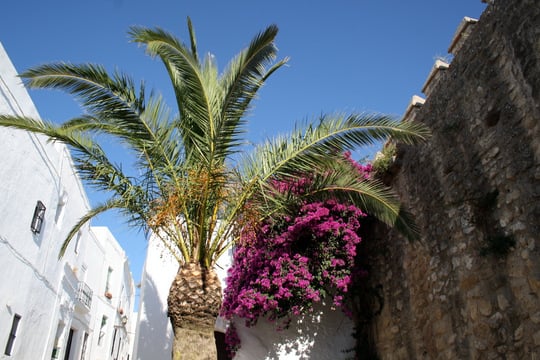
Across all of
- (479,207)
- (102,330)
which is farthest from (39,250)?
(102,330)

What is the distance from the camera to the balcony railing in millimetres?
14727

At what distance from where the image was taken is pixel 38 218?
10.2 meters

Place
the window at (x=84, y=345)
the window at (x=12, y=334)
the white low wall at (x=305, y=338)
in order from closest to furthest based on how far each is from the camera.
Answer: the white low wall at (x=305, y=338) → the window at (x=12, y=334) → the window at (x=84, y=345)

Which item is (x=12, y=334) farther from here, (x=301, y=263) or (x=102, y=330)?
(x=102, y=330)

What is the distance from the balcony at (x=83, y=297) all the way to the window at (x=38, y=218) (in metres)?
5.02

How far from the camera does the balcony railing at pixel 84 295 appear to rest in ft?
48.3

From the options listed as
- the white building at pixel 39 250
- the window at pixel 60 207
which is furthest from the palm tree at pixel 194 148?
the window at pixel 60 207

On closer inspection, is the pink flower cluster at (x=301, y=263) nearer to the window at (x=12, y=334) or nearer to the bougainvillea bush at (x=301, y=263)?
the bougainvillea bush at (x=301, y=263)

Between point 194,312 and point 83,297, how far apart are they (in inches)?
462

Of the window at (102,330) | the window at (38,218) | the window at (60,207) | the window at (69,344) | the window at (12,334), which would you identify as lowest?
the window at (12,334)

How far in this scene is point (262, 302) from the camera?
766 cm

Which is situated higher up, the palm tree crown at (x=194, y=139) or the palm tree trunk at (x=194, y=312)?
the palm tree crown at (x=194, y=139)

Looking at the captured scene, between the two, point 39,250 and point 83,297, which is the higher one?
point 83,297

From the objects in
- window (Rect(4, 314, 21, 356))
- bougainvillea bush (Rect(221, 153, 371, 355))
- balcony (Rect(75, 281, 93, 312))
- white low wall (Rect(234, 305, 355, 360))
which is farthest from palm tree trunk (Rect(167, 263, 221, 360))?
balcony (Rect(75, 281, 93, 312))
